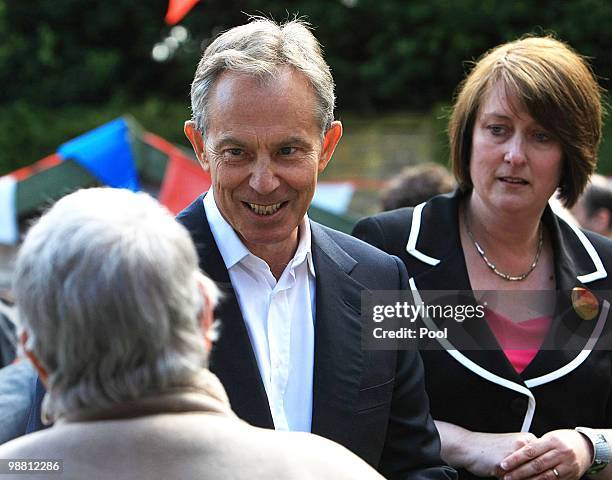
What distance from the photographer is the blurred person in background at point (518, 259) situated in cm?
265

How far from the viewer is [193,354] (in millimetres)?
1552

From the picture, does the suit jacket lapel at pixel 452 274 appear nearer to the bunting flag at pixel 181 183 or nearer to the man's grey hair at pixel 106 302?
the man's grey hair at pixel 106 302

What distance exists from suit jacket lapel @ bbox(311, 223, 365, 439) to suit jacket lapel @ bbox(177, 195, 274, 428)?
156 millimetres

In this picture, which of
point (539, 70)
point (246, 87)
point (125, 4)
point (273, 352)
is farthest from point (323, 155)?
point (125, 4)

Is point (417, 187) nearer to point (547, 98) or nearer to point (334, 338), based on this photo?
point (547, 98)

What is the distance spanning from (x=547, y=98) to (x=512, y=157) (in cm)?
20

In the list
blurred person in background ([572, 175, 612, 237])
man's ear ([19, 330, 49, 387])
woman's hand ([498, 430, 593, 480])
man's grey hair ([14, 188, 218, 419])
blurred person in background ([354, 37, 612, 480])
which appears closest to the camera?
man's grey hair ([14, 188, 218, 419])

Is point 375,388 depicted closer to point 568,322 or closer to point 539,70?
point 568,322

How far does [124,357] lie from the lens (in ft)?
4.91

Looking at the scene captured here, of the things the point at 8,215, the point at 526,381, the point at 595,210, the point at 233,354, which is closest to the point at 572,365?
the point at 526,381

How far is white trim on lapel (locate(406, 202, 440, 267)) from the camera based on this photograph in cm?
283

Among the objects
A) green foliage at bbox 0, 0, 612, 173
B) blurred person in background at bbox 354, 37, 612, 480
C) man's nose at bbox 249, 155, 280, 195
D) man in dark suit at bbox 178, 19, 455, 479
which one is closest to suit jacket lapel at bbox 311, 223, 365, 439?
man in dark suit at bbox 178, 19, 455, 479

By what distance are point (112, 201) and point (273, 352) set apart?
0.83m

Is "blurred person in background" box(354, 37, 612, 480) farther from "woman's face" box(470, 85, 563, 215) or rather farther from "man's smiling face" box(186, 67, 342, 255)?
"man's smiling face" box(186, 67, 342, 255)
